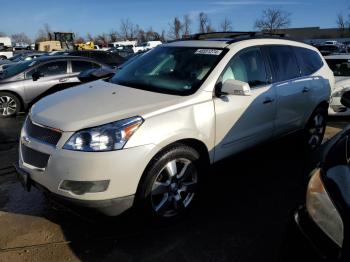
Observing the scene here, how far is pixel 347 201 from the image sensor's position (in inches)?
73.5

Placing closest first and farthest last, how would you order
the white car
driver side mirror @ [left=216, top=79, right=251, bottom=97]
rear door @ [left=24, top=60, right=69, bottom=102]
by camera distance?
driver side mirror @ [left=216, top=79, right=251, bottom=97] < the white car < rear door @ [left=24, top=60, right=69, bottom=102]

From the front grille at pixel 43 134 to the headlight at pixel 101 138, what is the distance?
0.54 ft

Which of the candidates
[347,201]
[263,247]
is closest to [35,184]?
[263,247]

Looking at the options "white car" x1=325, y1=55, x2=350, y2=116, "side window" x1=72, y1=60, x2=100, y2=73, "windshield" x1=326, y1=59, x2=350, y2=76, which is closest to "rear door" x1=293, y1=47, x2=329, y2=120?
"white car" x1=325, y1=55, x2=350, y2=116

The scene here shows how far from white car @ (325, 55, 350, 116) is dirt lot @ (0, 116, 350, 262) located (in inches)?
158

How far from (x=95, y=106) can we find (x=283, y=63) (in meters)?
2.62

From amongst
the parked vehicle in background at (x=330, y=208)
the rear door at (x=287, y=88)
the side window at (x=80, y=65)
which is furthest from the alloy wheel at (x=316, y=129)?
the side window at (x=80, y=65)

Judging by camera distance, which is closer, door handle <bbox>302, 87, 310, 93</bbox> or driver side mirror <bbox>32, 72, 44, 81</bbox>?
door handle <bbox>302, 87, 310, 93</bbox>

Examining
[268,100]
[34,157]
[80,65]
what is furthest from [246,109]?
[80,65]

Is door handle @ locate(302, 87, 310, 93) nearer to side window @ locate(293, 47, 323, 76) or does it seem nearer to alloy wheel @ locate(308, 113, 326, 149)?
side window @ locate(293, 47, 323, 76)

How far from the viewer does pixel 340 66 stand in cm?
919

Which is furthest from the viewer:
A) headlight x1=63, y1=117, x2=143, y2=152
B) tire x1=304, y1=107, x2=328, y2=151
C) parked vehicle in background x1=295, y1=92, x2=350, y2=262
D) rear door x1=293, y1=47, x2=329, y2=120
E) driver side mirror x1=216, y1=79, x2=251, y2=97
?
tire x1=304, y1=107, x2=328, y2=151

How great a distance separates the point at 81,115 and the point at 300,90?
3.04m

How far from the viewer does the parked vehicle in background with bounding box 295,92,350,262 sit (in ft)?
6.09
